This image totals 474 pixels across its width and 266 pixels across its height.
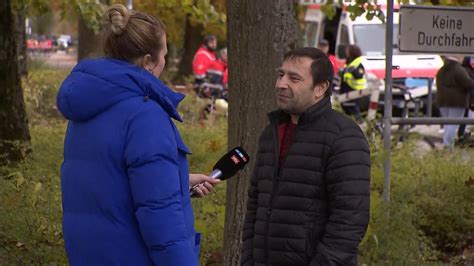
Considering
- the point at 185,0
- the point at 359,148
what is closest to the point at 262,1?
the point at 359,148

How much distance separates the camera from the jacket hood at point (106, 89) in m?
3.20

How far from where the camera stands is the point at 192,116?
15234 millimetres

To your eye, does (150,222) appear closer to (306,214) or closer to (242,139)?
(306,214)

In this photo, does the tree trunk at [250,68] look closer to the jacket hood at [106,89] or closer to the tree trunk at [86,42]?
the jacket hood at [106,89]

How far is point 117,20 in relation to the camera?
3.23 m

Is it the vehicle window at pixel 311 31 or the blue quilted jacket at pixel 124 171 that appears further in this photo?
the vehicle window at pixel 311 31

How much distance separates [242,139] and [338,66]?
17257 mm

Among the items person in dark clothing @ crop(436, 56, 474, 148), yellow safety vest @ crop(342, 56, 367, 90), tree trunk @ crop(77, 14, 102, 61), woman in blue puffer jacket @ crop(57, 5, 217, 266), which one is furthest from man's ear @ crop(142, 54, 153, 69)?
yellow safety vest @ crop(342, 56, 367, 90)

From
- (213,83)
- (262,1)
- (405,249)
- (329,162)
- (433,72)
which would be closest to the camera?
(329,162)

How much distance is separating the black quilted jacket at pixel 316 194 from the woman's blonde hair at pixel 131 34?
2.91 feet

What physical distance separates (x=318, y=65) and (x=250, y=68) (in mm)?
1682

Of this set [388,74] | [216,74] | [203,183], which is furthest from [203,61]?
[203,183]

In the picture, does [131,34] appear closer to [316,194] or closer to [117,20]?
[117,20]

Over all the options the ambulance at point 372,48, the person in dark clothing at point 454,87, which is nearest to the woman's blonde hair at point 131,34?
the person in dark clothing at point 454,87
